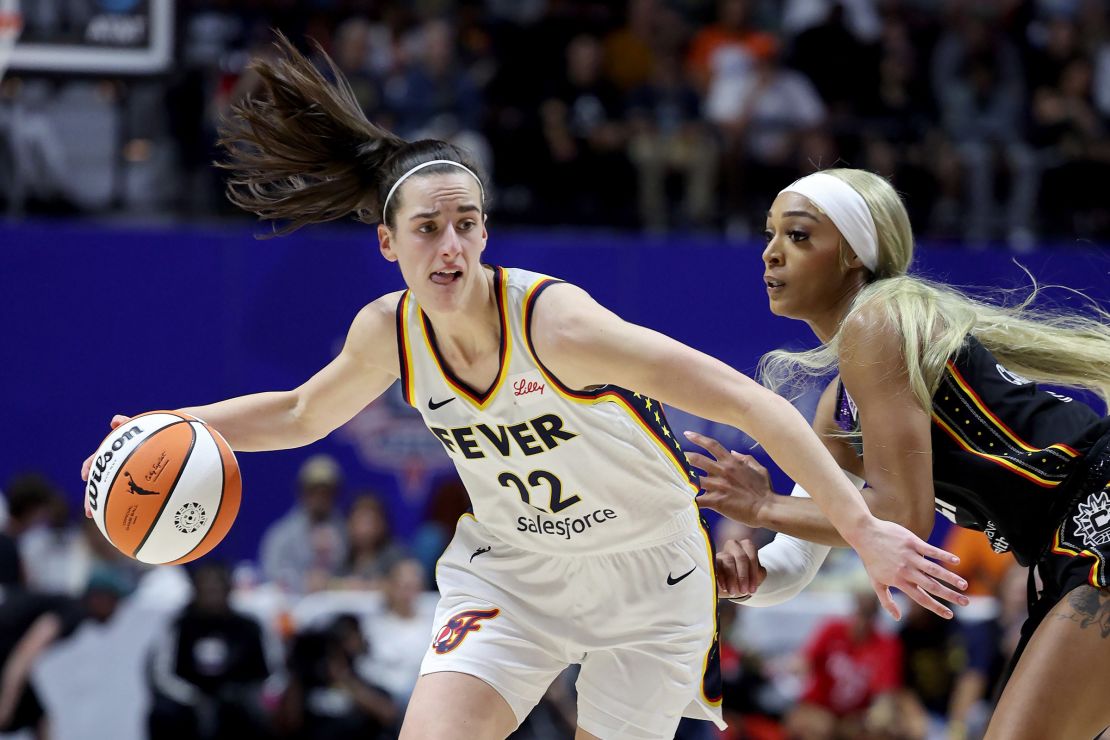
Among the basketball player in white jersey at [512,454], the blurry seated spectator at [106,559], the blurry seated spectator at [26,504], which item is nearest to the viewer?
the basketball player in white jersey at [512,454]

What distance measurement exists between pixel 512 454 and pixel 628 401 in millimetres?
375

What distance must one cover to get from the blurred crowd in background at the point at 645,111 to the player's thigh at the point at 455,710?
7545 millimetres

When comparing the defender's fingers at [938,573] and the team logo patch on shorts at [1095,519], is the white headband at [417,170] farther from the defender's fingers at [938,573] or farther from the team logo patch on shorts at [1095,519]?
the team logo patch on shorts at [1095,519]

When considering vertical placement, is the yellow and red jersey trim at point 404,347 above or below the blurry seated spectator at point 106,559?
above

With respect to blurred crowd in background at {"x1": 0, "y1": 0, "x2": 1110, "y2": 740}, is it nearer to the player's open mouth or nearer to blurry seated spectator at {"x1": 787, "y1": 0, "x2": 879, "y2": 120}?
blurry seated spectator at {"x1": 787, "y1": 0, "x2": 879, "y2": 120}

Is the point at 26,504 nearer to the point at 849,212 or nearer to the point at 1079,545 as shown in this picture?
the point at 849,212

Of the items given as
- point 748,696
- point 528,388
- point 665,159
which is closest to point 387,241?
point 528,388

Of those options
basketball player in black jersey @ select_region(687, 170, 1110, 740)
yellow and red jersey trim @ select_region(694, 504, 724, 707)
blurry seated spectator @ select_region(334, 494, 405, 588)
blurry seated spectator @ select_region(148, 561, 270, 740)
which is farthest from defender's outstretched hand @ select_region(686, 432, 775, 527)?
blurry seated spectator @ select_region(334, 494, 405, 588)

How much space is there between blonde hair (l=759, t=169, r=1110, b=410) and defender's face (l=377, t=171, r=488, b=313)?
1.07 m

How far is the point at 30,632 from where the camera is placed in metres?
8.73

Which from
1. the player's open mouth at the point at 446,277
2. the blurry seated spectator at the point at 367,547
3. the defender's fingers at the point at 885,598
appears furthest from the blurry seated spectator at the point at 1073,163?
the defender's fingers at the point at 885,598

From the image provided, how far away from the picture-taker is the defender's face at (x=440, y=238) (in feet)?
14.1

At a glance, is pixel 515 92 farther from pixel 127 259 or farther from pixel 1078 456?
pixel 1078 456

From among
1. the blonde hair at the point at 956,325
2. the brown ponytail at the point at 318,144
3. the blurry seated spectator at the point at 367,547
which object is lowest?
the blurry seated spectator at the point at 367,547
